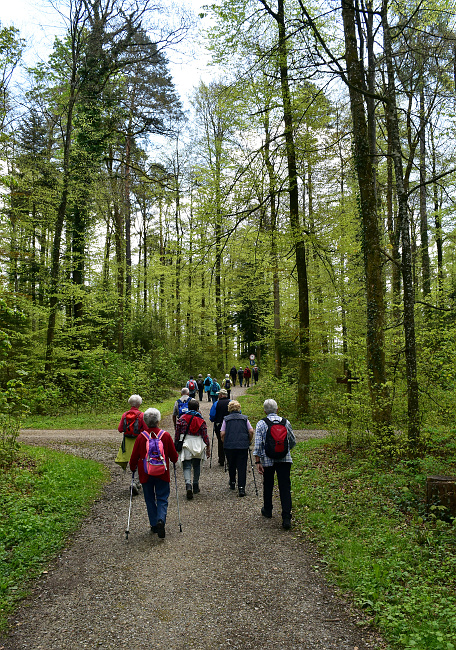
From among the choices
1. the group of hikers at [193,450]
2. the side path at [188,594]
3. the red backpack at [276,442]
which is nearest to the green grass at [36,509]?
the side path at [188,594]

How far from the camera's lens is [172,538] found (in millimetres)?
5672

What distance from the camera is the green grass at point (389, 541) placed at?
357 centimetres

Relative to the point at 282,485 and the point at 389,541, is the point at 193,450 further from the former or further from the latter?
the point at 389,541

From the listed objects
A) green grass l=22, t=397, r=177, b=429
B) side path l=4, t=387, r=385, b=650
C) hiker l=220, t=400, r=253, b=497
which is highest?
hiker l=220, t=400, r=253, b=497

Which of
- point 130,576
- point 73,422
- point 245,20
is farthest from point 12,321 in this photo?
point 130,576

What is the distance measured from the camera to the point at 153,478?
5.81 meters

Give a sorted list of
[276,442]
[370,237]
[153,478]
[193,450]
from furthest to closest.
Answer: [370,237] → [193,450] → [276,442] → [153,478]

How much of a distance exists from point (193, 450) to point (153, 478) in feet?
5.46

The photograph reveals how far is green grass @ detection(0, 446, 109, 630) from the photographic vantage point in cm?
462

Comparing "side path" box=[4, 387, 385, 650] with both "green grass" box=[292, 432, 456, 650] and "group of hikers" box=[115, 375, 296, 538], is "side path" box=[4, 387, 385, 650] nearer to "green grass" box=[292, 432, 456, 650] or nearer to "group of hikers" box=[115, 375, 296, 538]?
"green grass" box=[292, 432, 456, 650]

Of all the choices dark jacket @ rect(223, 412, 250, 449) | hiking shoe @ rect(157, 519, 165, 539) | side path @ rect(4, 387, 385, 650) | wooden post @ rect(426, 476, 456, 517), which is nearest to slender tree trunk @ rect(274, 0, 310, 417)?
dark jacket @ rect(223, 412, 250, 449)

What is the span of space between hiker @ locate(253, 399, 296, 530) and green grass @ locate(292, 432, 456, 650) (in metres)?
0.46

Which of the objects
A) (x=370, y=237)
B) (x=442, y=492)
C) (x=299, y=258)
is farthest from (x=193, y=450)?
(x=299, y=258)

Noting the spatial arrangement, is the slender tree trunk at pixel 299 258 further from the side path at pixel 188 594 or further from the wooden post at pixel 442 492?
the side path at pixel 188 594
